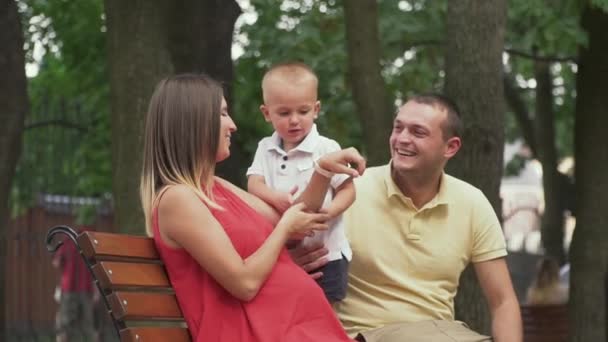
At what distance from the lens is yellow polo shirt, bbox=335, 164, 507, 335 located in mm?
5711

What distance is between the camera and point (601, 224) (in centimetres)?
1262

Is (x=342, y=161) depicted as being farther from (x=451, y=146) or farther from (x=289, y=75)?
(x=451, y=146)

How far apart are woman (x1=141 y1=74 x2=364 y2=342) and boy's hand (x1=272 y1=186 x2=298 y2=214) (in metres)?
0.23

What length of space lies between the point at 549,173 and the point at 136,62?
11880mm

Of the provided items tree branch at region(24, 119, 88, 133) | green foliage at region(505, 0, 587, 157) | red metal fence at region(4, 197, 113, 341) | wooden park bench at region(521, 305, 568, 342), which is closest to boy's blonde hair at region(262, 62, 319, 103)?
green foliage at region(505, 0, 587, 157)

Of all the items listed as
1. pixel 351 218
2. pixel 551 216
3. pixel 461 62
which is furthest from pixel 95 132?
pixel 351 218

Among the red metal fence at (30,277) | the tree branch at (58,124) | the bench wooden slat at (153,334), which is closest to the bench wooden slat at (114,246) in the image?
the bench wooden slat at (153,334)

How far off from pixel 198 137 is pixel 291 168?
0.65 m

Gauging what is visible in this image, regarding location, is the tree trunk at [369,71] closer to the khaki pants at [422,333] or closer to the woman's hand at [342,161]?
the khaki pants at [422,333]

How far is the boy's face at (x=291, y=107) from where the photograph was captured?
5238 mm

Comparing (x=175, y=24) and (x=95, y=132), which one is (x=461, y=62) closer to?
(x=175, y=24)

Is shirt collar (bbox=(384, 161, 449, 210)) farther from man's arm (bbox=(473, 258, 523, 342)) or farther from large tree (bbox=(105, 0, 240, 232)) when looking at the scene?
large tree (bbox=(105, 0, 240, 232))

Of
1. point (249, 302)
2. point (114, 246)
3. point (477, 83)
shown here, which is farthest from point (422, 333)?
point (477, 83)

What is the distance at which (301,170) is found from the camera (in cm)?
536
